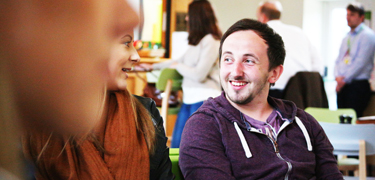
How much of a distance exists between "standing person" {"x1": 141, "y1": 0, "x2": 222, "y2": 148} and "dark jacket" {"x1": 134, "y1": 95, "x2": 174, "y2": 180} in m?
1.67

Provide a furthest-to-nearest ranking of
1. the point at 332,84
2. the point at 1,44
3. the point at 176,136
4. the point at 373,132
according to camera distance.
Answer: the point at 332,84 < the point at 176,136 < the point at 373,132 < the point at 1,44

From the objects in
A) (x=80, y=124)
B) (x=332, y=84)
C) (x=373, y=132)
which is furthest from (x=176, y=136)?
(x=332, y=84)

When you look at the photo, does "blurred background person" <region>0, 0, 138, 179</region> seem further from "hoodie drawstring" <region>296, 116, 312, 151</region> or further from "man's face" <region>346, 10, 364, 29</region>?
"man's face" <region>346, 10, 364, 29</region>

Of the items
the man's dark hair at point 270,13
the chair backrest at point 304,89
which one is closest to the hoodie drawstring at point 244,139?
the chair backrest at point 304,89

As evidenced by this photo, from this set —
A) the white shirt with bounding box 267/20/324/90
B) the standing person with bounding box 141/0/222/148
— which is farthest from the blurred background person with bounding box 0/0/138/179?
the white shirt with bounding box 267/20/324/90

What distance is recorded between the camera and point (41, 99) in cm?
12

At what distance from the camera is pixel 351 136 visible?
6.41 ft

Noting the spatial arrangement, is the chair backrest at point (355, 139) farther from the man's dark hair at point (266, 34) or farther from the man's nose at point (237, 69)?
the man's nose at point (237, 69)

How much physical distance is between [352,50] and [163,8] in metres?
2.85

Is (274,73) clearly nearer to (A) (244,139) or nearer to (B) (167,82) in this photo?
(A) (244,139)

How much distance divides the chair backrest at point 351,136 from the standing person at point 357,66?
1.97 m

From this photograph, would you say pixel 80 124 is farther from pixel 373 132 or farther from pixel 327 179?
pixel 373 132

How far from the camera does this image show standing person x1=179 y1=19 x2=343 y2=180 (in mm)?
1206

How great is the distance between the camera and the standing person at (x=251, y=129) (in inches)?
47.5
